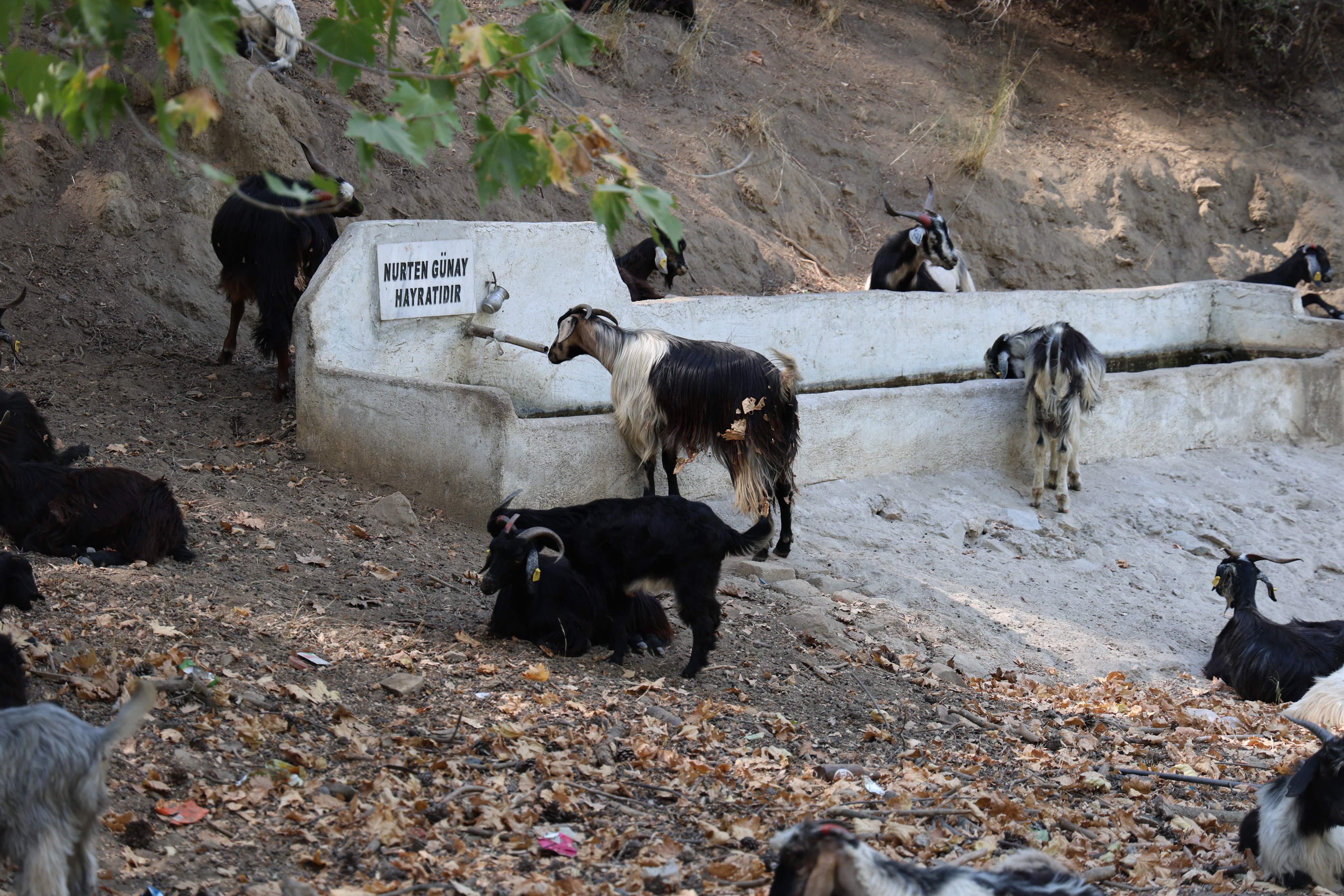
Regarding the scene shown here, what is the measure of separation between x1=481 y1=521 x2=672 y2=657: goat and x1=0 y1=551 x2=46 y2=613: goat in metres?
1.77

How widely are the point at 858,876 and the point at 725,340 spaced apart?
6.55m

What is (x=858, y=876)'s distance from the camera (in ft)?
8.63

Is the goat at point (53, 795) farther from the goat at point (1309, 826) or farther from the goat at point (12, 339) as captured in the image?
the goat at point (12, 339)

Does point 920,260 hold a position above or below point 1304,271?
below

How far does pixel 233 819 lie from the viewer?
11.4 feet

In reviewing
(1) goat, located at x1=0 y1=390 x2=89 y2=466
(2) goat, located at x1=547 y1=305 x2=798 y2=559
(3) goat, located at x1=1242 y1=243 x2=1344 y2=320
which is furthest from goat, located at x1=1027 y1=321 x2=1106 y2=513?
(1) goat, located at x1=0 y1=390 x2=89 y2=466

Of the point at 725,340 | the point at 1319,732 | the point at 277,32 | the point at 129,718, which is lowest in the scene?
the point at 1319,732

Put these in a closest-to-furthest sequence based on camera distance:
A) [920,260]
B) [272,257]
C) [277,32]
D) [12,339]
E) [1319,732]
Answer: [1319,732]
[12,339]
[272,257]
[277,32]
[920,260]

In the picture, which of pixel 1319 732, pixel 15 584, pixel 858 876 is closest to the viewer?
pixel 858 876

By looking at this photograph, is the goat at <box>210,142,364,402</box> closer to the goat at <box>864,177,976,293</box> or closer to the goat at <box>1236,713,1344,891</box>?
the goat at <box>864,177,976,293</box>

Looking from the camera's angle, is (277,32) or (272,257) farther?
(277,32)

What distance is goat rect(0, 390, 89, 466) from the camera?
577 centimetres

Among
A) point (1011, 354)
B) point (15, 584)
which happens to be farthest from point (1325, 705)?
point (15, 584)

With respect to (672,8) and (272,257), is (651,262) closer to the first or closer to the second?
(272,257)
